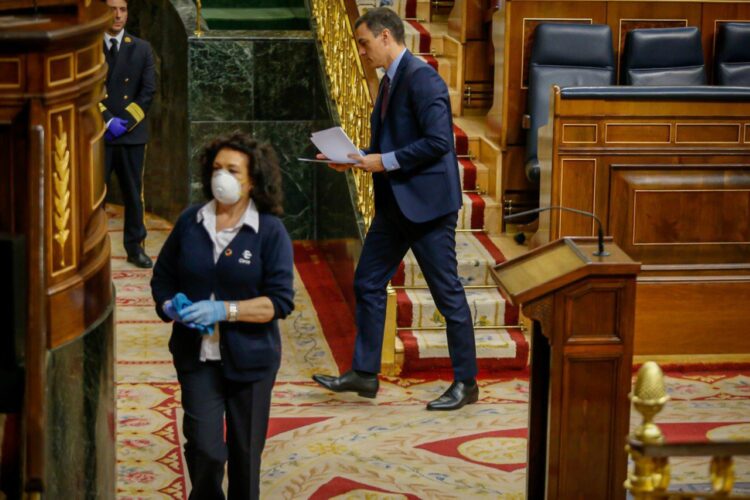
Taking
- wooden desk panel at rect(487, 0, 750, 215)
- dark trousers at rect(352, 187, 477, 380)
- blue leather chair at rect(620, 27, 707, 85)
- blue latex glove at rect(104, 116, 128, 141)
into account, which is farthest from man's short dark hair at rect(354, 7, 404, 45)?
blue leather chair at rect(620, 27, 707, 85)

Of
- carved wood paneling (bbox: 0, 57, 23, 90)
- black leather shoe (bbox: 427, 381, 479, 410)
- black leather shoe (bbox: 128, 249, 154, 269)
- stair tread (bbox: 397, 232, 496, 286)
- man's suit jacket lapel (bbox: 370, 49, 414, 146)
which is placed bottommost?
black leather shoe (bbox: 427, 381, 479, 410)

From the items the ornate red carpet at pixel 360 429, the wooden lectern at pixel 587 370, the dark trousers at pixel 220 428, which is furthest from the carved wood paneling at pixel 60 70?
the ornate red carpet at pixel 360 429

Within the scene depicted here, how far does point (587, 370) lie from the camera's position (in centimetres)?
441

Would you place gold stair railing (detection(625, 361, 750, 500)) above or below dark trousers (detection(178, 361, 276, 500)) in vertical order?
above

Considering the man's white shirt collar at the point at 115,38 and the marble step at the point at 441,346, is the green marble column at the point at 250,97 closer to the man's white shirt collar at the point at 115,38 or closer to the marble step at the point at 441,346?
the man's white shirt collar at the point at 115,38

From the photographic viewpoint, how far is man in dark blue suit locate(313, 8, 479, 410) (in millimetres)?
5965

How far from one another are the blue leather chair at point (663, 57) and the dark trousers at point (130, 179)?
2944 millimetres

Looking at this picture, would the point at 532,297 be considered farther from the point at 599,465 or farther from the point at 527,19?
the point at 527,19

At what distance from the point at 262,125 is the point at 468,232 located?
72.5 inches

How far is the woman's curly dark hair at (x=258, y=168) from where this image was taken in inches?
173

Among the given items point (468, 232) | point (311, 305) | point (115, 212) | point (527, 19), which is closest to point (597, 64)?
point (527, 19)

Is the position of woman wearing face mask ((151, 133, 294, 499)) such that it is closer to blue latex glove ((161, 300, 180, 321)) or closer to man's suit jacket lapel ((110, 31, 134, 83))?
blue latex glove ((161, 300, 180, 321))

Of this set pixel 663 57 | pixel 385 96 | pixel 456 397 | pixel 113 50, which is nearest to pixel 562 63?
pixel 663 57

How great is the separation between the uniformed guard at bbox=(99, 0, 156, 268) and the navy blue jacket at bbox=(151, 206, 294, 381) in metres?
3.95
